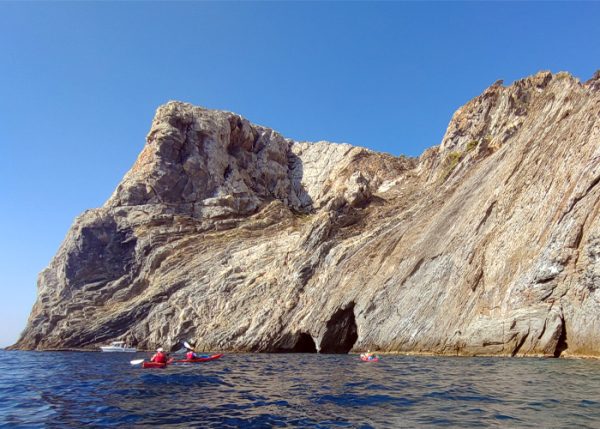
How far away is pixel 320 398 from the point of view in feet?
54.5

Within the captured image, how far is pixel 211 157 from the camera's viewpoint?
237 feet

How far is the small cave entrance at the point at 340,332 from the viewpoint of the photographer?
48.0 metres

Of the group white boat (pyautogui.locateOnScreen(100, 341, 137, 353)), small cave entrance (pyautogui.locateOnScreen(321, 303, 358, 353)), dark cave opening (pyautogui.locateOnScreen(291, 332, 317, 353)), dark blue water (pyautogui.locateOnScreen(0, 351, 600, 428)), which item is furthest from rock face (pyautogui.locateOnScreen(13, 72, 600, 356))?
dark blue water (pyautogui.locateOnScreen(0, 351, 600, 428))

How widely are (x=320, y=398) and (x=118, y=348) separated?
140 ft

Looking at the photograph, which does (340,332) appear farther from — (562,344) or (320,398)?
(320,398)

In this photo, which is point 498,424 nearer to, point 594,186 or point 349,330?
point 594,186

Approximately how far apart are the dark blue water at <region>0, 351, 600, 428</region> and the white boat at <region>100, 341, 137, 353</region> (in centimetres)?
2779

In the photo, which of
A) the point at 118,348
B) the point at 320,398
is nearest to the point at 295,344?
the point at 118,348

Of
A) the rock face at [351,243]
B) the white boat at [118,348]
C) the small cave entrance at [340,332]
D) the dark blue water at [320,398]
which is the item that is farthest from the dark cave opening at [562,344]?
the white boat at [118,348]

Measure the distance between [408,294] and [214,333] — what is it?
22551mm

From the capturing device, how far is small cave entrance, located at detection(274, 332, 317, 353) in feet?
164

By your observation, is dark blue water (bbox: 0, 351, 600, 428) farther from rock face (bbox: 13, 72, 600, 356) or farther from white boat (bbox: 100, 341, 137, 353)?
white boat (bbox: 100, 341, 137, 353)

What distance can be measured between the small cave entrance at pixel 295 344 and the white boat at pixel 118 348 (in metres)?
17.0

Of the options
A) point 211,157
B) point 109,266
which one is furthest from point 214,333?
point 211,157
